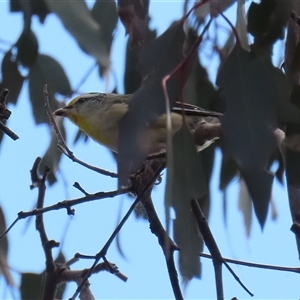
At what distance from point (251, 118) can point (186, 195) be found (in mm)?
220

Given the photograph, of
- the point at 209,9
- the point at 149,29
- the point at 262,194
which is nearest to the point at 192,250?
the point at 262,194

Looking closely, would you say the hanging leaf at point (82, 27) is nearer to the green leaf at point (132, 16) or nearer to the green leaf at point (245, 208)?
the green leaf at point (132, 16)

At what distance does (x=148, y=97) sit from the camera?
1399mm

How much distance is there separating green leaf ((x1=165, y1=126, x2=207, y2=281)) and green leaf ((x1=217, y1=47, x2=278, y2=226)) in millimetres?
137

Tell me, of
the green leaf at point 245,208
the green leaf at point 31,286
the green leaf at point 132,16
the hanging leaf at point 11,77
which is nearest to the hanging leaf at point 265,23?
the green leaf at point 132,16

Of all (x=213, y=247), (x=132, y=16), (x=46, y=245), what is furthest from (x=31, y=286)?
(x=132, y=16)

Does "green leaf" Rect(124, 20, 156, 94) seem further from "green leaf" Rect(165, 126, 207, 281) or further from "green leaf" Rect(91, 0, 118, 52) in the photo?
"green leaf" Rect(165, 126, 207, 281)

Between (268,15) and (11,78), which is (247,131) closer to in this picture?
(268,15)

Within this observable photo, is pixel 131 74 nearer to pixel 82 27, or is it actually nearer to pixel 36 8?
pixel 36 8

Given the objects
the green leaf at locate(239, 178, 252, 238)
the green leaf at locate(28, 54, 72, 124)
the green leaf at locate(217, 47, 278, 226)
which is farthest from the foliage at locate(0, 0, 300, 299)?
the green leaf at locate(239, 178, 252, 238)

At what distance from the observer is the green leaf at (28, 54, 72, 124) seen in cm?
207

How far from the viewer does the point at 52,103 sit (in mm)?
2129

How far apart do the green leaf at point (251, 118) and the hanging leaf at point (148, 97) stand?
0.37 feet

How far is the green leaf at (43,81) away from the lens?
2.07 m
